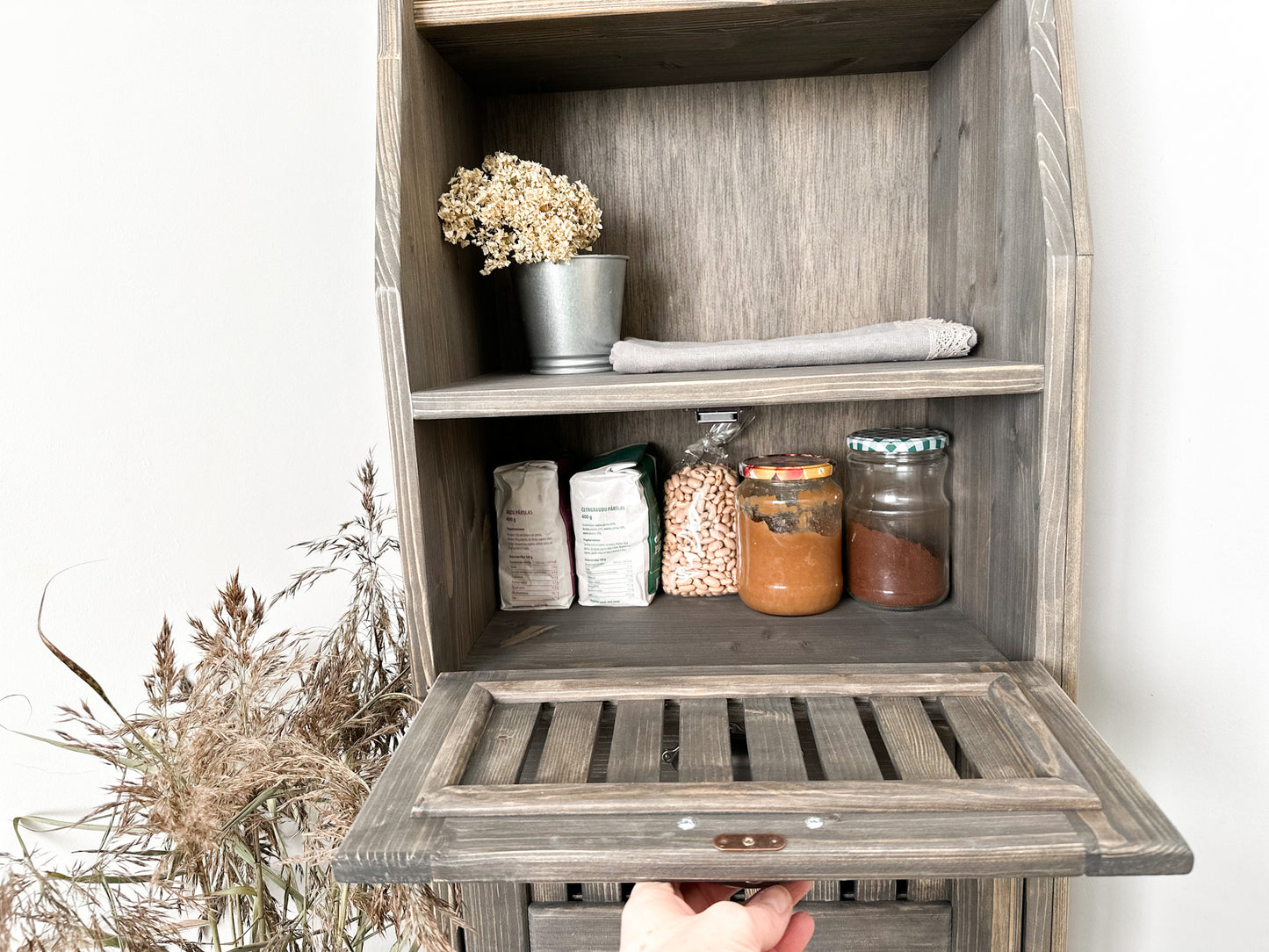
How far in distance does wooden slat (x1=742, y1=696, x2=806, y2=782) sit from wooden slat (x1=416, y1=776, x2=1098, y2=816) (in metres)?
0.03

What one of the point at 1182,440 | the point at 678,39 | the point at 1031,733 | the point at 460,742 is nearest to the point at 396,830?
the point at 460,742

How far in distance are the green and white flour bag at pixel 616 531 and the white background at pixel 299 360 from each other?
1.29 feet

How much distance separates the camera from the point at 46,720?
1.05m

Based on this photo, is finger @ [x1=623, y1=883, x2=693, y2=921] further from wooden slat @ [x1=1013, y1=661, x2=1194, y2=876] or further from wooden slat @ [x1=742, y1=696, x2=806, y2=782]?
wooden slat @ [x1=1013, y1=661, x2=1194, y2=876]

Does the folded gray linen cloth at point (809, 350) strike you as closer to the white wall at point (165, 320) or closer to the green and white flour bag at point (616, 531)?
the green and white flour bag at point (616, 531)

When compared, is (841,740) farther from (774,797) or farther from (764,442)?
(764,442)

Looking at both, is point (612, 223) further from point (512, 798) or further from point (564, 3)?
point (512, 798)

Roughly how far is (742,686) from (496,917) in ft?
1.37

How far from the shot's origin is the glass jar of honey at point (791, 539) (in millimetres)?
1113

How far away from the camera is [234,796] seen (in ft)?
3.00

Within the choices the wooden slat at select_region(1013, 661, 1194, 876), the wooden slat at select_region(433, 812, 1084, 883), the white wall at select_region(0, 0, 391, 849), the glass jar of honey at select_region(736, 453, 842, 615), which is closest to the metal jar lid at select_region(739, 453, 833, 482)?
the glass jar of honey at select_region(736, 453, 842, 615)

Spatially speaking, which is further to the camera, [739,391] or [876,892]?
[876,892]

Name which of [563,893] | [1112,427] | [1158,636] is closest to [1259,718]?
[1158,636]

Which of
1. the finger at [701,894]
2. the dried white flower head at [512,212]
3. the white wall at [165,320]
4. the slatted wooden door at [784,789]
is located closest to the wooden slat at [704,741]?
the slatted wooden door at [784,789]
